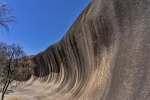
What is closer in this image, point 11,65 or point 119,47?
point 119,47

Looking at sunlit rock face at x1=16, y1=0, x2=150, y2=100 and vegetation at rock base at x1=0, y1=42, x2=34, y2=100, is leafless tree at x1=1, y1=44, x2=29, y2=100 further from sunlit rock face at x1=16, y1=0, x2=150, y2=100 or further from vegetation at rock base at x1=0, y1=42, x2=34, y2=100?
sunlit rock face at x1=16, y1=0, x2=150, y2=100

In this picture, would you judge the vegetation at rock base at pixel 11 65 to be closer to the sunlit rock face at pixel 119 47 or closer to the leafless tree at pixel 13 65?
the leafless tree at pixel 13 65

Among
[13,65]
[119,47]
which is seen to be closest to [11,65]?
[13,65]

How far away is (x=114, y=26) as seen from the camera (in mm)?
6629

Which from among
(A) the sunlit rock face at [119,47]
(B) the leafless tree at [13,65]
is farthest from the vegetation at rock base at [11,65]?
(A) the sunlit rock face at [119,47]

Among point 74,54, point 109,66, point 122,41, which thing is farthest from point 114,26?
point 74,54

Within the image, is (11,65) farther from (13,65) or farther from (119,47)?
(119,47)

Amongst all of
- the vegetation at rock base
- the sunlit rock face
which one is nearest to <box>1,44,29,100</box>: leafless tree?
the vegetation at rock base

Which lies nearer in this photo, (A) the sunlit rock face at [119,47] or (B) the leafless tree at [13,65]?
(A) the sunlit rock face at [119,47]

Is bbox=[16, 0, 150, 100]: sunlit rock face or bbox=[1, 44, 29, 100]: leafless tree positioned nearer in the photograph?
bbox=[16, 0, 150, 100]: sunlit rock face

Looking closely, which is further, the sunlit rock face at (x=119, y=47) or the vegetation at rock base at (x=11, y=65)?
the vegetation at rock base at (x=11, y=65)

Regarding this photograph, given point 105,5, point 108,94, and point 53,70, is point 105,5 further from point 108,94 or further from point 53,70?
point 53,70

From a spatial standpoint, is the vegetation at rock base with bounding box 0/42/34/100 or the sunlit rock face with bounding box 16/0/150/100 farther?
the vegetation at rock base with bounding box 0/42/34/100

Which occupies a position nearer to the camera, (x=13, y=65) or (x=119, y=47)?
(x=119, y=47)
